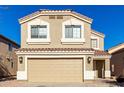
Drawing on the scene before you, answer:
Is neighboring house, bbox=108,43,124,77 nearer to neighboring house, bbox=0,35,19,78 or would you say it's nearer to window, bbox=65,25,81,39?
window, bbox=65,25,81,39

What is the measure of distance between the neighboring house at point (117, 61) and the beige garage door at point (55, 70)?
37.3 ft

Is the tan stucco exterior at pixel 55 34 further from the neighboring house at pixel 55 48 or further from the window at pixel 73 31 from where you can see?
the window at pixel 73 31

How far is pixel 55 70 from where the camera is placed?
81.1 ft

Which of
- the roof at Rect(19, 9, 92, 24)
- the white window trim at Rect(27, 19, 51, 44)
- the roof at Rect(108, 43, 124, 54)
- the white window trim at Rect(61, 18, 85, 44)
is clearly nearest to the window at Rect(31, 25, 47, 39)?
the white window trim at Rect(27, 19, 51, 44)

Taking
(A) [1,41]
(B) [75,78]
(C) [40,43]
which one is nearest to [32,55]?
(C) [40,43]

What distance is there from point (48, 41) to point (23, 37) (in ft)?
7.36

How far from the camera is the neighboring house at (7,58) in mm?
33656

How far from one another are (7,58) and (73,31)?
14032 millimetres

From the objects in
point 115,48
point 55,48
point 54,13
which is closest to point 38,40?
point 55,48

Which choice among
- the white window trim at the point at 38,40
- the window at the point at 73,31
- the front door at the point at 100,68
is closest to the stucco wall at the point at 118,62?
the front door at the point at 100,68

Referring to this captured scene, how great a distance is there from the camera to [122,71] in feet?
113

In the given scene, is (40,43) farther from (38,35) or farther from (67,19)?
(67,19)

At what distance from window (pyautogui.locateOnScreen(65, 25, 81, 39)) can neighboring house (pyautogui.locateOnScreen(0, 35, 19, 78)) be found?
36.8 ft

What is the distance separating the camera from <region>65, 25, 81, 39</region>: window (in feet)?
82.0
